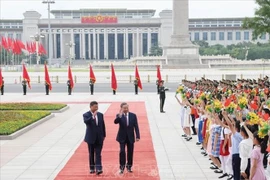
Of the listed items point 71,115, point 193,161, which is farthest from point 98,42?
point 193,161

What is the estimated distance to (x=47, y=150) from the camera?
13.3 m

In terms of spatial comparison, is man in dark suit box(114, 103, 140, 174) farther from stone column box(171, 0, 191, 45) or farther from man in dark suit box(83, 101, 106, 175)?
stone column box(171, 0, 191, 45)

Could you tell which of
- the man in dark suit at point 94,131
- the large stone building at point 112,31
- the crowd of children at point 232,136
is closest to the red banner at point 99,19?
the large stone building at point 112,31

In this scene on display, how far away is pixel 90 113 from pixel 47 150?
11.8 feet

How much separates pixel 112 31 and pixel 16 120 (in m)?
123

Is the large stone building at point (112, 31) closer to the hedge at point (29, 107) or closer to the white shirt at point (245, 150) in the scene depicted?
the hedge at point (29, 107)

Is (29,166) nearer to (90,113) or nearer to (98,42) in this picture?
(90,113)

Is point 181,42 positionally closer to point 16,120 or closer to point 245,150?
point 16,120

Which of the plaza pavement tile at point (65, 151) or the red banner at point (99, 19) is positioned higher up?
the red banner at point (99, 19)

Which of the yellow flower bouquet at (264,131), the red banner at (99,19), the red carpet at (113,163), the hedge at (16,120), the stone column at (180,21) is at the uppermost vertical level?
the red banner at (99,19)

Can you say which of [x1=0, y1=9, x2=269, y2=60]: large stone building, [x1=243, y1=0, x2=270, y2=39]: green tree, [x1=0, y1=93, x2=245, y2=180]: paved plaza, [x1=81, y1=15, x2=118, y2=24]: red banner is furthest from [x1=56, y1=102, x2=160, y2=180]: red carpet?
[x1=0, y1=9, x2=269, y2=60]: large stone building

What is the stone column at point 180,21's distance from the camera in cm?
6712

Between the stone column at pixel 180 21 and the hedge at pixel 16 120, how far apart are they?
160ft

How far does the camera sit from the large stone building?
134875 millimetres
